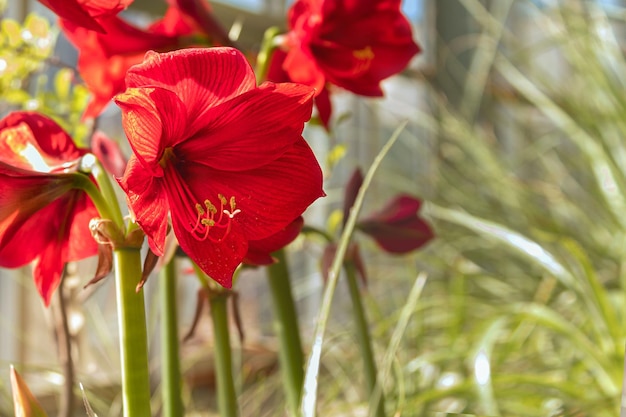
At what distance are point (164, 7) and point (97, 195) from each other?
2.98 feet

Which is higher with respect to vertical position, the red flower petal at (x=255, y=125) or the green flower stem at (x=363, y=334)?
the red flower petal at (x=255, y=125)

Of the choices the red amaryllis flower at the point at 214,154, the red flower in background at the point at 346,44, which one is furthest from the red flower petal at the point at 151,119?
the red flower in background at the point at 346,44

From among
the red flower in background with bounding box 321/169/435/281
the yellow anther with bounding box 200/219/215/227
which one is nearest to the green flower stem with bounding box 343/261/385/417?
the red flower in background with bounding box 321/169/435/281

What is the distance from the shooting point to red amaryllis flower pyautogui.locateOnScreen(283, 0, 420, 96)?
33 centimetres

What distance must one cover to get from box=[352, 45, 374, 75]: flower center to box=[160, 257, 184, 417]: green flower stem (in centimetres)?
11

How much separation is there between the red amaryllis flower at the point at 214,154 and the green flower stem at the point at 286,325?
0.28 feet

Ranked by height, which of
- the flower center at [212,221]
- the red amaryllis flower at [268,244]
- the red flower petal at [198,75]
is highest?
the red flower petal at [198,75]

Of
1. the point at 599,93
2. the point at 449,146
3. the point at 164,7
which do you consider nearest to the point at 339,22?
the point at 599,93

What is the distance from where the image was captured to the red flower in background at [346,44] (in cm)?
33

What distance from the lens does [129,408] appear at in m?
0.24

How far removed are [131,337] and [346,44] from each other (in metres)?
0.17

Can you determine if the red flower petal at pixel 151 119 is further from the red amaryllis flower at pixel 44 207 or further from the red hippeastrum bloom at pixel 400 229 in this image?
the red hippeastrum bloom at pixel 400 229

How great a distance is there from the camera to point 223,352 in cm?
30

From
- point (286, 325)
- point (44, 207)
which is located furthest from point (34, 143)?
point (286, 325)
